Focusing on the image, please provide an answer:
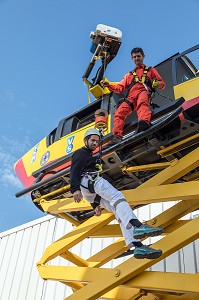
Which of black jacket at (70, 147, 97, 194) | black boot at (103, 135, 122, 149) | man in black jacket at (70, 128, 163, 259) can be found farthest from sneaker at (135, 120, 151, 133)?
black jacket at (70, 147, 97, 194)

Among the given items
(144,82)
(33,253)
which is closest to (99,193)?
(144,82)

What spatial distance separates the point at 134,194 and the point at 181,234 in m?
0.77

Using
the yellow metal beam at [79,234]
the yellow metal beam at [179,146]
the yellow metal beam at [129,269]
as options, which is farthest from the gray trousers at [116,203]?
the yellow metal beam at [179,146]

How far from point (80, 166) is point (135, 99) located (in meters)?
1.12

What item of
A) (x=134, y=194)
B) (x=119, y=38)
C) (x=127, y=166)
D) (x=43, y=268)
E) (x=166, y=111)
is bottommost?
(x=43, y=268)

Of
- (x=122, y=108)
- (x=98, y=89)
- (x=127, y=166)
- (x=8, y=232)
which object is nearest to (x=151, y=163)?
(x=127, y=166)

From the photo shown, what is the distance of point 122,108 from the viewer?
472 cm

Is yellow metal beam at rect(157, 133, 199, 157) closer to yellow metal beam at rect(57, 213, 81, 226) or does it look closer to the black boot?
the black boot

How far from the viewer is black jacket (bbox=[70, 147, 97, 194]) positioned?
409cm

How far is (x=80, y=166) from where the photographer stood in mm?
4184

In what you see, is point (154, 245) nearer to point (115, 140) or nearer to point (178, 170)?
point (178, 170)

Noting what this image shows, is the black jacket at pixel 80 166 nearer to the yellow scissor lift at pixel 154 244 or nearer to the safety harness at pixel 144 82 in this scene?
the yellow scissor lift at pixel 154 244

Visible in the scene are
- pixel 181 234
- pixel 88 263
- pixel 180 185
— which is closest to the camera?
pixel 181 234

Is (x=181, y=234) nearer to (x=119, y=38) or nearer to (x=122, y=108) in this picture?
(x=122, y=108)
